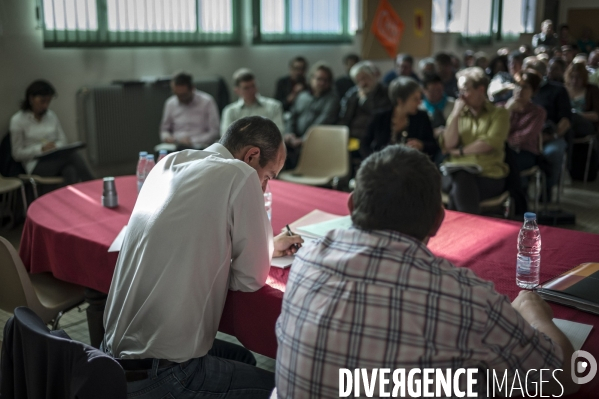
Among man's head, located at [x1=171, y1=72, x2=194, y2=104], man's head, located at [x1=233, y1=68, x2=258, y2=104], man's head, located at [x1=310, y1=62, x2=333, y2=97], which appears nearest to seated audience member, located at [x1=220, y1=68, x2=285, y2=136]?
man's head, located at [x1=233, y1=68, x2=258, y2=104]

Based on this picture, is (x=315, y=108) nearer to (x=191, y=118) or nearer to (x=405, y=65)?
(x=191, y=118)

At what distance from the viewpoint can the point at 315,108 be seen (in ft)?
20.5

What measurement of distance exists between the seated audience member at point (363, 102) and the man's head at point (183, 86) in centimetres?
148

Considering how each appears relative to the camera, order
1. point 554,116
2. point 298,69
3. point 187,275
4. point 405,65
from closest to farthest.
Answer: point 187,275
point 554,116
point 298,69
point 405,65

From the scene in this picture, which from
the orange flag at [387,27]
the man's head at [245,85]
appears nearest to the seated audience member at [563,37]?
the orange flag at [387,27]

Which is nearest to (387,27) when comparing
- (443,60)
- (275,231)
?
(443,60)

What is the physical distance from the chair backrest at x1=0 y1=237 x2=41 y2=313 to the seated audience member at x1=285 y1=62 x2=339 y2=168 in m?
3.72

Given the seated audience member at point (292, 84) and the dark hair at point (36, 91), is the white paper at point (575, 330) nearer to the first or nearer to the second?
A: the dark hair at point (36, 91)

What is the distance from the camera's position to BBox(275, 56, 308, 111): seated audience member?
23.5 ft

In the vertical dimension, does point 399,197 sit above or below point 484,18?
below

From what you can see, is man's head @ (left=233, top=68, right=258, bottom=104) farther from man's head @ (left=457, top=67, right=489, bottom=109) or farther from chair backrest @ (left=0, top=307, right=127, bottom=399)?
chair backrest @ (left=0, top=307, right=127, bottom=399)

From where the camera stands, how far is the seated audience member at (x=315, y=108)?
20.1 ft

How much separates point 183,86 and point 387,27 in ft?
7.42

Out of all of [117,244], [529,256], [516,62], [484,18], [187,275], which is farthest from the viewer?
[484,18]
